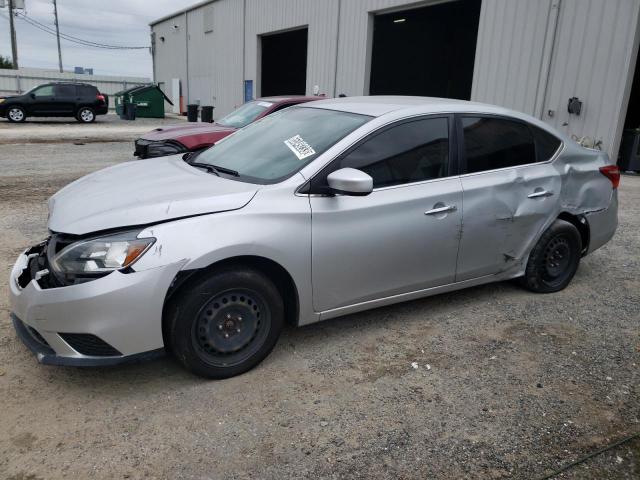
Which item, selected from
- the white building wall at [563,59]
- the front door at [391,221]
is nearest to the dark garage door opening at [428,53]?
the white building wall at [563,59]

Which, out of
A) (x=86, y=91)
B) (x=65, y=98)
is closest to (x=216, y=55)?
(x=86, y=91)

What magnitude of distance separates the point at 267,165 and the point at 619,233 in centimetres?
529

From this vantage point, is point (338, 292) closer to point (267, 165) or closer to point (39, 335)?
point (267, 165)

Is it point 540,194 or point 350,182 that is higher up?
point 350,182

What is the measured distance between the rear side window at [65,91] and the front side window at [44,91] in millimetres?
200

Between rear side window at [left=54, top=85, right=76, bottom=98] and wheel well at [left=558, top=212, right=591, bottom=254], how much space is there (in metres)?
23.1

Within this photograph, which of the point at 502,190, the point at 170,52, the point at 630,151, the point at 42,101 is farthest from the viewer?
the point at 170,52

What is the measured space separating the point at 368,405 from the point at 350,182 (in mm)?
1286

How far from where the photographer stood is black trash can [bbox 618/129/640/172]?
11703 millimetres

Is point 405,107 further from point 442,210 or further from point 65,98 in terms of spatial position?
point 65,98

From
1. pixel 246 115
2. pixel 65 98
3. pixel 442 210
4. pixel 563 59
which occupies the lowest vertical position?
pixel 442 210

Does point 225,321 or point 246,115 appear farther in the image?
point 246,115

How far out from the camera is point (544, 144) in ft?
14.6

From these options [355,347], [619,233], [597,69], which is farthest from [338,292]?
[597,69]
